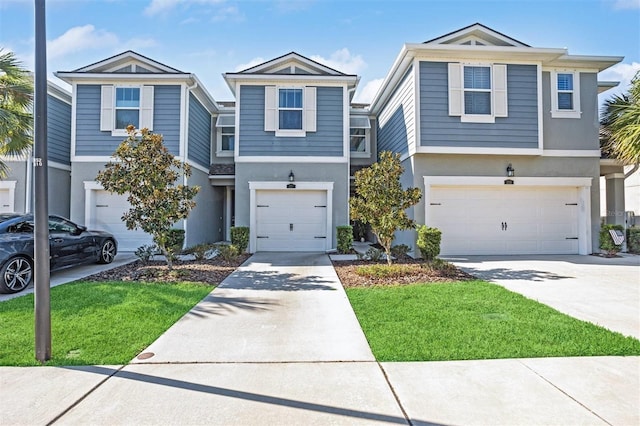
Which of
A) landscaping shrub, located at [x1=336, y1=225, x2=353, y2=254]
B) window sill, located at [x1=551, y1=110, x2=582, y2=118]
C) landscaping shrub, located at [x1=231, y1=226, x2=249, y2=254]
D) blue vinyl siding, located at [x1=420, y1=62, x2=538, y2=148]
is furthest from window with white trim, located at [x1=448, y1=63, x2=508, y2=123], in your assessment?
landscaping shrub, located at [x1=231, y1=226, x2=249, y2=254]

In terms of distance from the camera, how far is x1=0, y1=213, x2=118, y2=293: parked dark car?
6.49m

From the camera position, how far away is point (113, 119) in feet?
38.0

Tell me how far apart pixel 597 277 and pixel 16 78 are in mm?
13745

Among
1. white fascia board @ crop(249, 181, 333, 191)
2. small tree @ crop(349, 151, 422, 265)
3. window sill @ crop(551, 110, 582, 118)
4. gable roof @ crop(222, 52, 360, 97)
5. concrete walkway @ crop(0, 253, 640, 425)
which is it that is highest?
gable roof @ crop(222, 52, 360, 97)

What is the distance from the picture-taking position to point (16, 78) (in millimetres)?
8555

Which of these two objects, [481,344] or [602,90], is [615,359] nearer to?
[481,344]

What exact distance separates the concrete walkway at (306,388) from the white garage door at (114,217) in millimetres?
8518

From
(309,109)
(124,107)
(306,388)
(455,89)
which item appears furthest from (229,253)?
(455,89)

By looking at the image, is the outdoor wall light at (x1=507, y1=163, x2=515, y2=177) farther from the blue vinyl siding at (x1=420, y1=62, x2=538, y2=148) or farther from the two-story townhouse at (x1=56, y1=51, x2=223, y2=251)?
the two-story townhouse at (x1=56, y1=51, x2=223, y2=251)

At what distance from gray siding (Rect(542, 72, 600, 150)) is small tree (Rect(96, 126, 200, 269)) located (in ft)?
35.2

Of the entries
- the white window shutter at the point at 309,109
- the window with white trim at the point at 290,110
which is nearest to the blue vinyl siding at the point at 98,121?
the window with white trim at the point at 290,110

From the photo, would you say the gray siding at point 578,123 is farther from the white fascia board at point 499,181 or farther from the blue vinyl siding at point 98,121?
the blue vinyl siding at point 98,121

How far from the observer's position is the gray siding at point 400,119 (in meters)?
10.7

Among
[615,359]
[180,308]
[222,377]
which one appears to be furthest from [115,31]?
[615,359]
